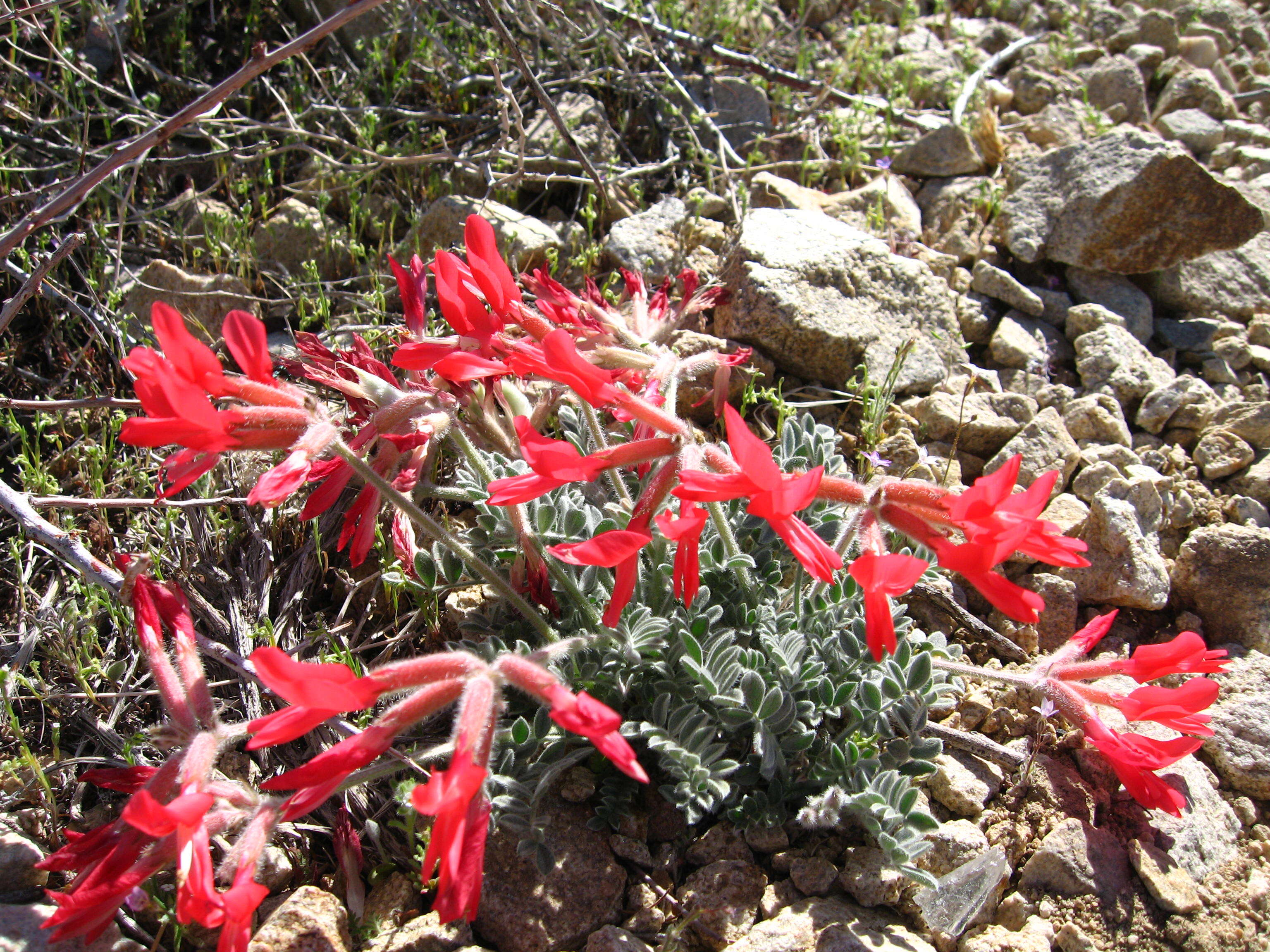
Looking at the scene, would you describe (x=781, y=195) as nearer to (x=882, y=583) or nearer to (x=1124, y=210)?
(x=1124, y=210)

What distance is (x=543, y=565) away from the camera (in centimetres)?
235

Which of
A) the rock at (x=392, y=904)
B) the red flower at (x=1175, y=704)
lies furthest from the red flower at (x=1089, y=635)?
the rock at (x=392, y=904)

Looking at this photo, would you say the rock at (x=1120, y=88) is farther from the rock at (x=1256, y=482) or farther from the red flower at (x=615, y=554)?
the red flower at (x=615, y=554)

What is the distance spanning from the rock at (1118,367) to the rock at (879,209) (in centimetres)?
96

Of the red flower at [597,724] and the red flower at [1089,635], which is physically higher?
the red flower at [597,724]

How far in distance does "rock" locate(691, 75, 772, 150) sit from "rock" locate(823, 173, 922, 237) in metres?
0.61

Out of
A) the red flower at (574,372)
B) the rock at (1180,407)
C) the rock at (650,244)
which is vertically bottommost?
the rock at (1180,407)

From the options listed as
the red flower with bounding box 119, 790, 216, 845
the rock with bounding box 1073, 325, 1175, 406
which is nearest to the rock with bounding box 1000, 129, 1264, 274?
the rock with bounding box 1073, 325, 1175, 406

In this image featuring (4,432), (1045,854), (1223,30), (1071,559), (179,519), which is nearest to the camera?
(1071,559)

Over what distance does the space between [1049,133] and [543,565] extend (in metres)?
3.85

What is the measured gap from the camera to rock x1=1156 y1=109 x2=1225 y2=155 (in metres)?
4.68

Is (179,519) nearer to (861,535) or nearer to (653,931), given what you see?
(653,931)

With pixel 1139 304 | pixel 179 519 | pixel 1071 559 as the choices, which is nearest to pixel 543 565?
pixel 1071 559

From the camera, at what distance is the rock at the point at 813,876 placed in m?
2.21
